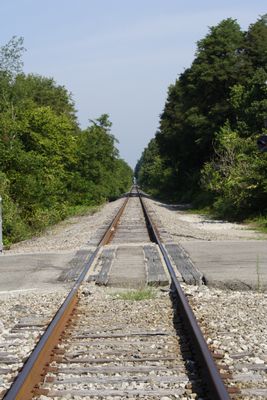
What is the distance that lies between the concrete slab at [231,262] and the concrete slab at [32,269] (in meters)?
2.77

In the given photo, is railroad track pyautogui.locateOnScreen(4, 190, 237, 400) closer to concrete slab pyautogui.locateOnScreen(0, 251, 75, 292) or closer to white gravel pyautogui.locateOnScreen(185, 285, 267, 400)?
white gravel pyautogui.locateOnScreen(185, 285, 267, 400)

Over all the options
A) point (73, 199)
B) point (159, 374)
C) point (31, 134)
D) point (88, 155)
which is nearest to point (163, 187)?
point (88, 155)

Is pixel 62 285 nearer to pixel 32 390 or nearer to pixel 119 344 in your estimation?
pixel 119 344

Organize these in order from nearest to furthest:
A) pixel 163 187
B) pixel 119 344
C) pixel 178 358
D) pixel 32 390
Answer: pixel 32 390 < pixel 178 358 < pixel 119 344 < pixel 163 187

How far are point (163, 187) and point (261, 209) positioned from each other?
55785 millimetres

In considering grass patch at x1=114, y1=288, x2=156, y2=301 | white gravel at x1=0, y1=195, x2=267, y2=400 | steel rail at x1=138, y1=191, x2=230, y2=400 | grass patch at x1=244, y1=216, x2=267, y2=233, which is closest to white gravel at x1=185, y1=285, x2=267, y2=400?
white gravel at x1=0, y1=195, x2=267, y2=400

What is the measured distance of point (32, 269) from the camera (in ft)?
41.0

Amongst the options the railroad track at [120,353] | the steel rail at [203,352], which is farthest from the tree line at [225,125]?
the steel rail at [203,352]

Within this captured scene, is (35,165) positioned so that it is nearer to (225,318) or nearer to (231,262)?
(231,262)

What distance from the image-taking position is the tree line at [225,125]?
28.8 metres

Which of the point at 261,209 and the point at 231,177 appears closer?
the point at 261,209

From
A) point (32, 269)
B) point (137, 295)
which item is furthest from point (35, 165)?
point (137, 295)

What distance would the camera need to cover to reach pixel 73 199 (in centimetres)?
4347

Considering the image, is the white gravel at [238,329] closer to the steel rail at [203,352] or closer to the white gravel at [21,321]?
the steel rail at [203,352]
